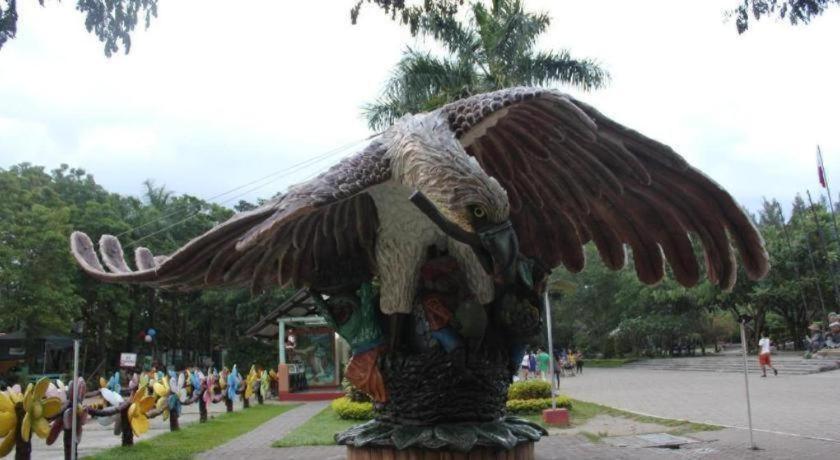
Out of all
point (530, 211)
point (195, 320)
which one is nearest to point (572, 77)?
point (530, 211)

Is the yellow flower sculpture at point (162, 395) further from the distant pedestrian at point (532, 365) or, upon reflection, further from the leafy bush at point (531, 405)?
the distant pedestrian at point (532, 365)

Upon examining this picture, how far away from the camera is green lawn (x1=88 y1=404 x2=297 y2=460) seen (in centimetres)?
955

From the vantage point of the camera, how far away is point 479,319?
4.51m

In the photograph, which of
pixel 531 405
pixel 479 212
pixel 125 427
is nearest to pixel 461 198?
pixel 479 212

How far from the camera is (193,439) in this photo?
11.6 meters

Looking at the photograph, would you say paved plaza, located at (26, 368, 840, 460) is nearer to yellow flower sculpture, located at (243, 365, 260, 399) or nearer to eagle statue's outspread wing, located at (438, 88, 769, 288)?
yellow flower sculpture, located at (243, 365, 260, 399)

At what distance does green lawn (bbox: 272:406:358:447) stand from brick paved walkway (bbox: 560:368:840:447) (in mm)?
5965

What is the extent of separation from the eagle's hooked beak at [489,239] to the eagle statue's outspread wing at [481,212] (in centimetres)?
1

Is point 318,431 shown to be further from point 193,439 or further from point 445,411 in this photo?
point 445,411

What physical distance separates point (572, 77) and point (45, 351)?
2504cm

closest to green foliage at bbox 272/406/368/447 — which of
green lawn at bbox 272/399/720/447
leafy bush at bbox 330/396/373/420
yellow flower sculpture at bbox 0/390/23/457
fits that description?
green lawn at bbox 272/399/720/447

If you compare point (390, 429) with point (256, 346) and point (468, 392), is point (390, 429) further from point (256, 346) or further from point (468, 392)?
point (256, 346)

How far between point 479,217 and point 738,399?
13.1 meters

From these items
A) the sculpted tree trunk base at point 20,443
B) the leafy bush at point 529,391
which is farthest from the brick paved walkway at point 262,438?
the leafy bush at point 529,391
